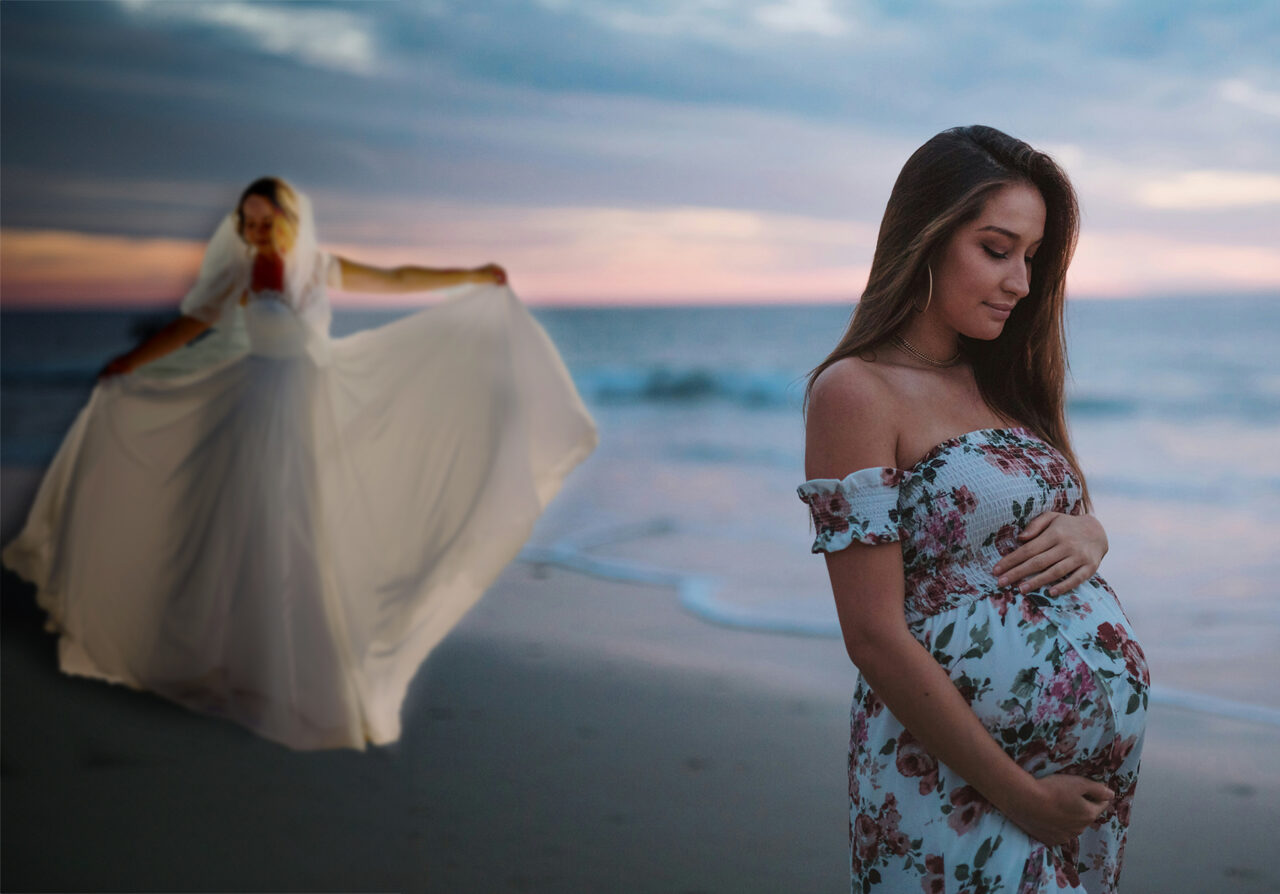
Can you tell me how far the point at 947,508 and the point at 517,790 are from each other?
2.27m

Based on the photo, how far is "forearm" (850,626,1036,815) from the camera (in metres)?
1.33

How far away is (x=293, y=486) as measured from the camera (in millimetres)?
3541

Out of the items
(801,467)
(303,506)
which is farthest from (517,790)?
(801,467)

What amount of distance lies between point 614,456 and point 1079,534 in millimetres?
9359

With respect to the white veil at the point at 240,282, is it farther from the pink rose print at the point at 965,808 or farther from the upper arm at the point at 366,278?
the pink rose print at the point at 965,808

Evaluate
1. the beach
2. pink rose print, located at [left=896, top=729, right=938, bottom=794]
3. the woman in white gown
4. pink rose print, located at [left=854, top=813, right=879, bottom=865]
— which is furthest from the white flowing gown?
pink rose print, located at [left=896, top=729, right=938, bottom=794]

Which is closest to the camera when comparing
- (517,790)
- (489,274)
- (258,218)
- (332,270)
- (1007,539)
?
(1007,539)

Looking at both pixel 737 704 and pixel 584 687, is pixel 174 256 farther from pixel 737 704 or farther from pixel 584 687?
pixel 737 704

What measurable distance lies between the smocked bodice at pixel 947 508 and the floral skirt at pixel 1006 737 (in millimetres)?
37

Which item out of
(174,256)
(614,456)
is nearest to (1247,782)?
(174,256)

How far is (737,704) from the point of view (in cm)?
399

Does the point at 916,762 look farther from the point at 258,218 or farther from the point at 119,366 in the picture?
the point at 119,366

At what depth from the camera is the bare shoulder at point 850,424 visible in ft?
4.46

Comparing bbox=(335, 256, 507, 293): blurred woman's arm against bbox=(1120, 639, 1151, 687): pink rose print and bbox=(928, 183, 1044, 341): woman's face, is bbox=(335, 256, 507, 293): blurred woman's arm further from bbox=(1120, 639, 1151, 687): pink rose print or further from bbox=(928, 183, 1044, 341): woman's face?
bbox=(1120, 639, 1151, 687): pink rose print
